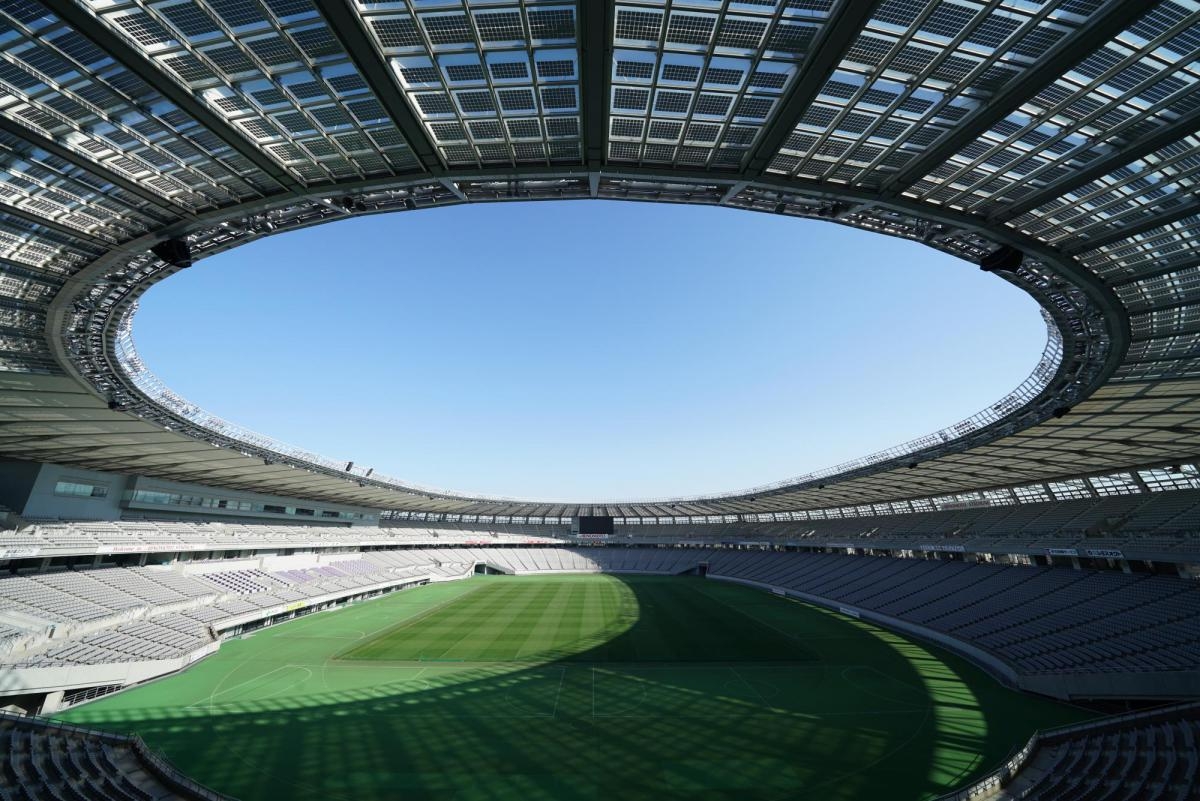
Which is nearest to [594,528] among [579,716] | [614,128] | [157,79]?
[579,716]

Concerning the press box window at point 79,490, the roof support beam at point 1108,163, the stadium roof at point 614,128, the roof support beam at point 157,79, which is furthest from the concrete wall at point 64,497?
the roof support beam at point 1108,163

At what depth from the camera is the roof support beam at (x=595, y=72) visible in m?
8.76

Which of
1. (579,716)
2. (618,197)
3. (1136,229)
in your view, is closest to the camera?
(1136,229)

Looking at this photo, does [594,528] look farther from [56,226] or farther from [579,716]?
[56,226]

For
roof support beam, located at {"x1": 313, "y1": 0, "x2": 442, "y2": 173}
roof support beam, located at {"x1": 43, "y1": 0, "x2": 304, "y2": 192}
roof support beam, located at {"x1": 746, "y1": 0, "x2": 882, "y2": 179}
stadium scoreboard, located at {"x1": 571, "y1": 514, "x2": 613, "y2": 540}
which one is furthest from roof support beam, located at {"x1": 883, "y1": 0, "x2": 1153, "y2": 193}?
stadium scoreboard, located at {"x1": 571, "y1": 514, "x2": 613, "y2": 540}

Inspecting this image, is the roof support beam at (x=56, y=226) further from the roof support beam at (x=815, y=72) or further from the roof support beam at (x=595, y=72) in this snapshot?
the roof support beam at (x=815, y=72)

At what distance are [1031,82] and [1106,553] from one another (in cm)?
3402

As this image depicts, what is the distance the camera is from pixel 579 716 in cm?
2294

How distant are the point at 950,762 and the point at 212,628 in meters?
42.2

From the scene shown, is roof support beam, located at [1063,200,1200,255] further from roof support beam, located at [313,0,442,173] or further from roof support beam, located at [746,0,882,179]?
roof support beam, located at [313,0,442,173]

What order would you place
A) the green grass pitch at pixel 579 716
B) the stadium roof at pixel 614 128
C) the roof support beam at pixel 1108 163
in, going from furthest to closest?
the green grass pitch at pixel 579 716 → the roof support beam at pixel 1108 163 → the stadium roof at pixel 614 128

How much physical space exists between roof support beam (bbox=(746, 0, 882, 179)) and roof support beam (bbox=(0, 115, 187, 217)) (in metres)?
15.8

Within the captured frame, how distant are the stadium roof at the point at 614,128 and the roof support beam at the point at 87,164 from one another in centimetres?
6

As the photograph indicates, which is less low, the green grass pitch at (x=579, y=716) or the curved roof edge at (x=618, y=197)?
the curved roof edge at (x=618, y=197)
